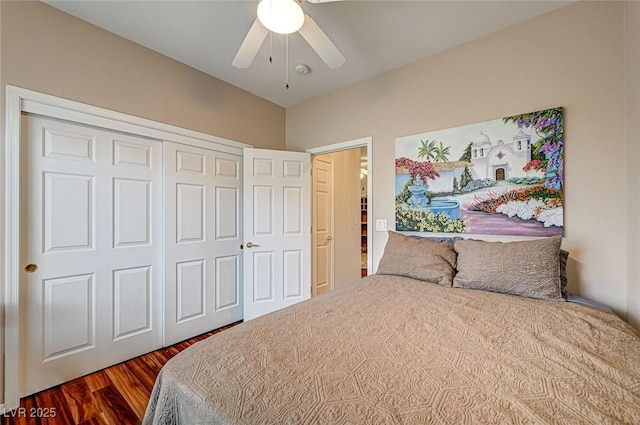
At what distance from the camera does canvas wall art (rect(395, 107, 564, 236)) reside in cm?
178

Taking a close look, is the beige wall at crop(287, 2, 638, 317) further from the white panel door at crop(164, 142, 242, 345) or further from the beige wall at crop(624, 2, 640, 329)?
the white panel door at crop(164, 142, 242, 345)

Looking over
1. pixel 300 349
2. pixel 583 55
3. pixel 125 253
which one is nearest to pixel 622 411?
pixel 300 349

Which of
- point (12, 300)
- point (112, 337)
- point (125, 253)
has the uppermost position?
point (125, 253)

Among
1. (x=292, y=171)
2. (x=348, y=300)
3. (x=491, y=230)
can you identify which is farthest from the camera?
(x=292, y=171)

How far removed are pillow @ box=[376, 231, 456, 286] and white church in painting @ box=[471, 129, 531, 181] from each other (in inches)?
25.5

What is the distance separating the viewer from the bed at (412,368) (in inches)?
25.9

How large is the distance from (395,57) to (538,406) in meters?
2.53

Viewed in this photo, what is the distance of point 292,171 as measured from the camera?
3039 millimetres

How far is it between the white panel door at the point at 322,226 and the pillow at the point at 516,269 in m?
2.01

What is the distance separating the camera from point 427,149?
230 centimetres

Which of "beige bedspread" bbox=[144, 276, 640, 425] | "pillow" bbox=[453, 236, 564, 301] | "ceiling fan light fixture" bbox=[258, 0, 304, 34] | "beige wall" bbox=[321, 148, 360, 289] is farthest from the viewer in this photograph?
"beige wall" bbox=[321, 148, 360, 289]

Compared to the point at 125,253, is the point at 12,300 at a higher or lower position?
lower

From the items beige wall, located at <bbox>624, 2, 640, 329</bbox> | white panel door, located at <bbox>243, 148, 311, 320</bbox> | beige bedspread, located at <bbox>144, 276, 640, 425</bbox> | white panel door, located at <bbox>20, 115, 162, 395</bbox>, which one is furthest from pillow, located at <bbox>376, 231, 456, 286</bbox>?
white panel door, located at <bbox>20, 115, 162, 395</bbox>

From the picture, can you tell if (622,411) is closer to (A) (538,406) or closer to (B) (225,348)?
(A) (538,406)
